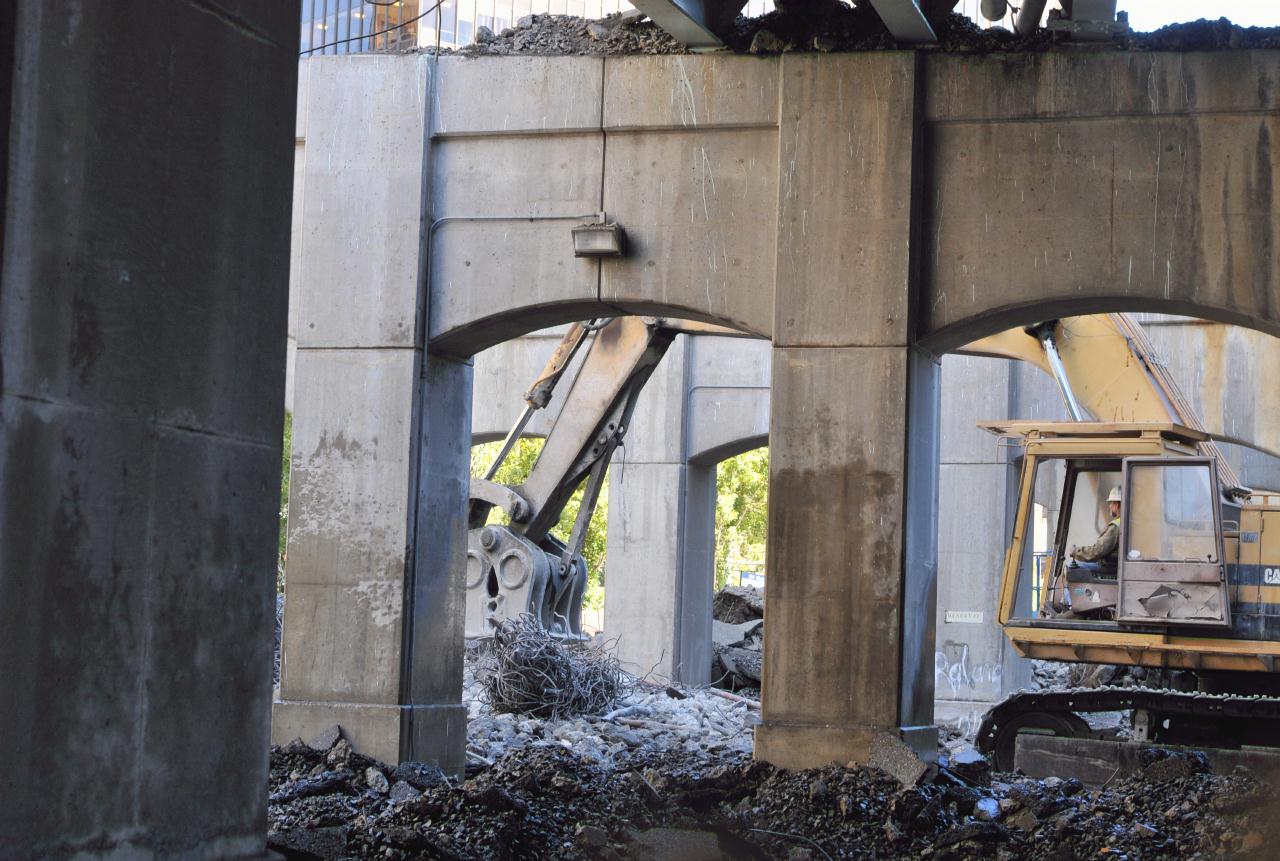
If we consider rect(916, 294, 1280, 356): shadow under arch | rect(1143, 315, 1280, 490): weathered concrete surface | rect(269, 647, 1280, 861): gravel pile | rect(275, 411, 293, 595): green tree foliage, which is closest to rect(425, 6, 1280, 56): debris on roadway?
rect(916, 294, 1280, 356): shadow under arch

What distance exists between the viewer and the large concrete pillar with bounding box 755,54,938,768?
1084 cm

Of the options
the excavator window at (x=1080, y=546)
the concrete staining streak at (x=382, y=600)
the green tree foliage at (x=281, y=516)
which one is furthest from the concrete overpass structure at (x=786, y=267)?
the excavator window at (x=1080, y=546)

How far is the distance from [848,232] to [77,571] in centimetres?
748

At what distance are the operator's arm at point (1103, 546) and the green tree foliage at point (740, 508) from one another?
83.4ft

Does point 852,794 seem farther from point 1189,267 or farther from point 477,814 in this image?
point 1189,267

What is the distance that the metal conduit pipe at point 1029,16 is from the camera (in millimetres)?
10945

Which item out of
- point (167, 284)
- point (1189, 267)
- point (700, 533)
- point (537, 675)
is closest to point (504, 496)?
point (537, 675)

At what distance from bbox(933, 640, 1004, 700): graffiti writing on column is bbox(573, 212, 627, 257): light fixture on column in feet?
34.3

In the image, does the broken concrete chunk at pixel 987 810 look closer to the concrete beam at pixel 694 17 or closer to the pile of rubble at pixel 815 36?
→ the pile of rubble at pixel 815 36

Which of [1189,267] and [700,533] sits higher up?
[1189,267]

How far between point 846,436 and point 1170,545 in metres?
3.58

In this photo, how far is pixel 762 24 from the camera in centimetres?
1166

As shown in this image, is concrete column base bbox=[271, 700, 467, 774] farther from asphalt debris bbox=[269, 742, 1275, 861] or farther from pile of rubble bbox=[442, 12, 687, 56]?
pile of rubble bbox=[442, 12, 687, 56]

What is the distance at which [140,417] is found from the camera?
16.0ft
